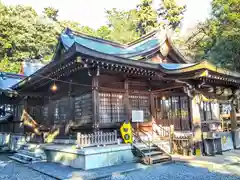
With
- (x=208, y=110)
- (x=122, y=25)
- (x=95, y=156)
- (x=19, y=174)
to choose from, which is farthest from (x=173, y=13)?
(x=19, y=174)

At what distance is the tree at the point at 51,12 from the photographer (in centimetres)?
4286

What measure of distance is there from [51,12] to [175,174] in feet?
145

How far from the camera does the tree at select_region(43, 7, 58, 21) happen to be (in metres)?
42.9

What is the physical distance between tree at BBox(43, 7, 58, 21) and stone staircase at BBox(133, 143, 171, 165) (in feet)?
136

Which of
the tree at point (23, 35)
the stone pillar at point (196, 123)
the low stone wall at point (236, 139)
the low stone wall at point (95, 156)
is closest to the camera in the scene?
the low stone wall at point (95, 156)

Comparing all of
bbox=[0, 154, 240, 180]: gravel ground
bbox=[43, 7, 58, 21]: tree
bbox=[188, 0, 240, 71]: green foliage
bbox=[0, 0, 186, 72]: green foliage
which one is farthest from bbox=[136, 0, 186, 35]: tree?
bbox=[0, 154, 240, 180]: gravel ground

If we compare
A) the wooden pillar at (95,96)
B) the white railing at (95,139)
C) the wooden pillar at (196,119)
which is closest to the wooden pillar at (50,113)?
the wooden pillar at (95,96)

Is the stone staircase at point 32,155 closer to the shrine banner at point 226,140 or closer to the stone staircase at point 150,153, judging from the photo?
the stone staircase at point 150,153

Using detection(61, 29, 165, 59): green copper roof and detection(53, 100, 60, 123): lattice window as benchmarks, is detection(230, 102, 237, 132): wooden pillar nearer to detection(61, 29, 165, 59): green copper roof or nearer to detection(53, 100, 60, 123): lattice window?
detection(61, 29, 165, 59): green copper roof

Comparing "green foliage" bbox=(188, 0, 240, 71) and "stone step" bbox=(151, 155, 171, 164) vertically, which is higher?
"green foliage" bbox=(188, 0, 240, 71)

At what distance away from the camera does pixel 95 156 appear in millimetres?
7098

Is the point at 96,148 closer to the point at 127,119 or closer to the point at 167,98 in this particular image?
the point at 127,119

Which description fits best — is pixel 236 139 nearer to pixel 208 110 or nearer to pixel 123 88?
pixel 208 110

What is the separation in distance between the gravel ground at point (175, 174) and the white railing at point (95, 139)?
64.7 inches
